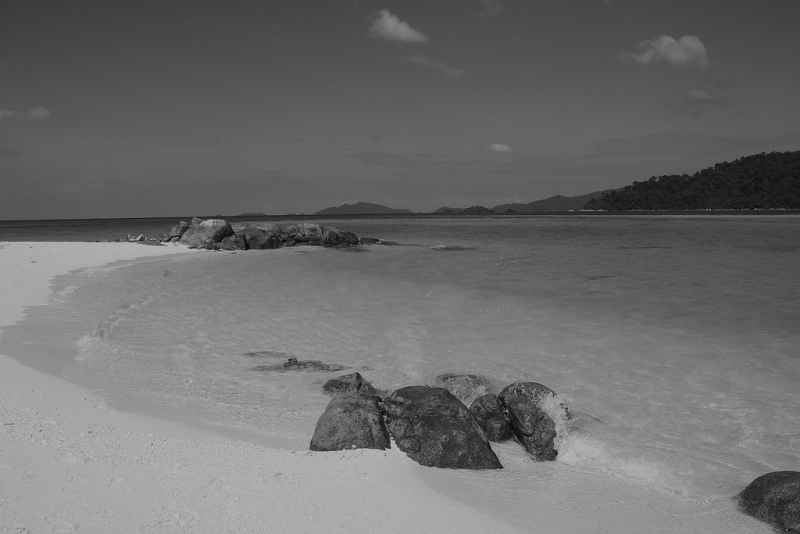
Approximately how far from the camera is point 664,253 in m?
27.5

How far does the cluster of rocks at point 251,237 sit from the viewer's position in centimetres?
3284

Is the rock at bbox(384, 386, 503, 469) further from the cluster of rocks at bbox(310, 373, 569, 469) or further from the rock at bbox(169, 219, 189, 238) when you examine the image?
the rock at bbox(169, 219, 189, 238)

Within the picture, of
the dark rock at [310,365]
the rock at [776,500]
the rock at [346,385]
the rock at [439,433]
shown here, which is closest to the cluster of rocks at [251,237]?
the dark rock at [310,365]

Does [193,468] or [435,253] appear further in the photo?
[435,253]

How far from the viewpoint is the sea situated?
585cm

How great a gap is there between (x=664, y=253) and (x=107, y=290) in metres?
26.1

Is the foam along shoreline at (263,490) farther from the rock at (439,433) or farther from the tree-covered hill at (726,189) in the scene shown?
the tree-covered hill at (726,189)

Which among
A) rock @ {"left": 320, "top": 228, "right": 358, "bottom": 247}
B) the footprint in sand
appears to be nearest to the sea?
the footprint in sand

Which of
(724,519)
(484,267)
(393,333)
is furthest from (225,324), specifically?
(484,267)

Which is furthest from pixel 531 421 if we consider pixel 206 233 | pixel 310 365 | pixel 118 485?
pixel 206 233

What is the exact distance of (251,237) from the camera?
111ft

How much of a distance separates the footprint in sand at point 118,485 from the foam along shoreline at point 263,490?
0.02 m

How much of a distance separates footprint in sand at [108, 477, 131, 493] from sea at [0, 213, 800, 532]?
1.57 meters

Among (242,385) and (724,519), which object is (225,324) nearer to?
(242,385)
